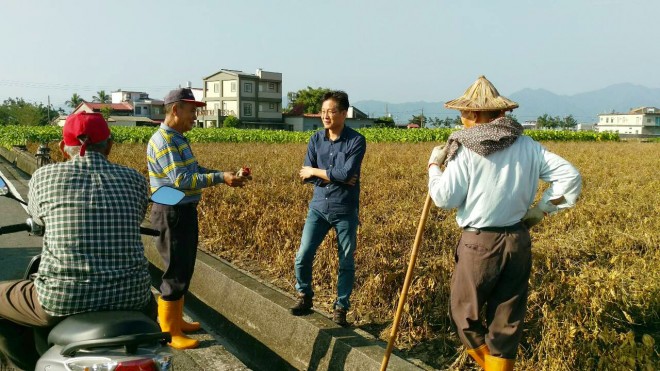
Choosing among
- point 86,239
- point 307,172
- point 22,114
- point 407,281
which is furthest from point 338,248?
point 22,114

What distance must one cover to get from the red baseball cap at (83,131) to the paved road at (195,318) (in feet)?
1.86

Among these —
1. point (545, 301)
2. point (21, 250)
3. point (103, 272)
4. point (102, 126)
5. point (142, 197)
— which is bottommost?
point (21, 250)

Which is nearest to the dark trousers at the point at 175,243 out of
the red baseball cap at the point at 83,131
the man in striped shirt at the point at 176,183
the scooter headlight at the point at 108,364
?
the man in striped shirt at the point at 176,183

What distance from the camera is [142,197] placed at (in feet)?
8.48

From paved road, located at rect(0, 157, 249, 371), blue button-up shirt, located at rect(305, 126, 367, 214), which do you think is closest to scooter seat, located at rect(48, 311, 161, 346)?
paved road, located at rect(0, 157, 249, 371)

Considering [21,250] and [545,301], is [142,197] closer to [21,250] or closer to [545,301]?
[545,301]

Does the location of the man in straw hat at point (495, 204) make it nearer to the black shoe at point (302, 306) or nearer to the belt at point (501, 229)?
the belt at point (501, 229)

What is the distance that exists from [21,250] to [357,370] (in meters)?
5.35

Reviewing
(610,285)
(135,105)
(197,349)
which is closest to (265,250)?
(197,349)

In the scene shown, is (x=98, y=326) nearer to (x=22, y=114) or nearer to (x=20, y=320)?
(x=20, y=320)

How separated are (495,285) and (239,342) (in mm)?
2414

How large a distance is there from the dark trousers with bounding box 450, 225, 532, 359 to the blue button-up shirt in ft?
3.80

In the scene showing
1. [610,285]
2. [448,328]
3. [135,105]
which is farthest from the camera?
[135,105]

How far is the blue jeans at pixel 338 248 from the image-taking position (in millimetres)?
3734
